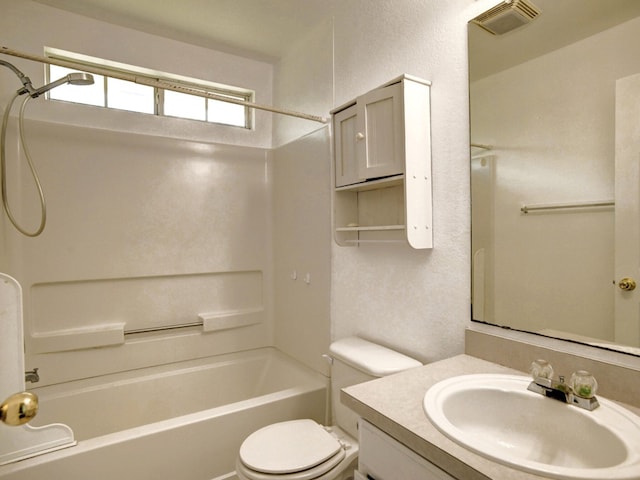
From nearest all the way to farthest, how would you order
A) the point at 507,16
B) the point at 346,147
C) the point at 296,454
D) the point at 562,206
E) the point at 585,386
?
the point at 585,386
the point at 562,206
the point at 507,16
the point at 296,454
the point at 346,147

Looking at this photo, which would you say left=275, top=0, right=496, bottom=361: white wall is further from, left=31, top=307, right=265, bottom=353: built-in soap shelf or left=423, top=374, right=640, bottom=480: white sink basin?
left=31, top=307, right=265, bottom=353: built-in soap shelf

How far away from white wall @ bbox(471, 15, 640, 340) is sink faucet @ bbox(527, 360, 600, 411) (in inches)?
7.2

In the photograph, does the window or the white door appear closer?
the white door

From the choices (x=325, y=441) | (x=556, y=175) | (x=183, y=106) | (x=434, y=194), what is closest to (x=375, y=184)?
(x=434, y=194)

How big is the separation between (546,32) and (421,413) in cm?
120

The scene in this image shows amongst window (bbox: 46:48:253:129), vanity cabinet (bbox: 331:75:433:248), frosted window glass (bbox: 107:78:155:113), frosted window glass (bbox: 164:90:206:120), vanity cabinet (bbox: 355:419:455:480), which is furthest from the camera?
frosted window glass (bbox: 164:90:206:120)

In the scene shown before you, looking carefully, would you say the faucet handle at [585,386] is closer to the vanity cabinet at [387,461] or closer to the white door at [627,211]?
the white door at [627,211]

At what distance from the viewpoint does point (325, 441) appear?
1482mm

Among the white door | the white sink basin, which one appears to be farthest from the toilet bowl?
the white door

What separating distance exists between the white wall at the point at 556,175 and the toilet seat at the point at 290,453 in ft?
2.72

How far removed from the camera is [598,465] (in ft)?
2.67

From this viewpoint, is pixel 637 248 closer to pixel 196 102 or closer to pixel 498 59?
pixel 498 59

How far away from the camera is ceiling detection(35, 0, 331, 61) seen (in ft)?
6.75

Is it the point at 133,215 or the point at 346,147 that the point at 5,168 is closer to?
the point at 133,215
